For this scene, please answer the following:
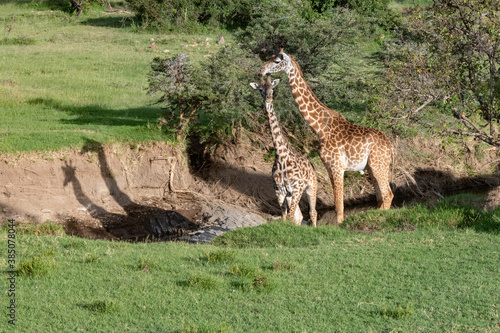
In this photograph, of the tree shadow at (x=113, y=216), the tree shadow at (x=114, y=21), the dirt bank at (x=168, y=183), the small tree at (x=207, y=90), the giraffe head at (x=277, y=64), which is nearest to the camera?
the giraffe head at (x=277, y=64)

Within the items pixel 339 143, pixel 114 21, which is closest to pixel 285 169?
pixel 339 143

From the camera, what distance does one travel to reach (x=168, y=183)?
17.0 m

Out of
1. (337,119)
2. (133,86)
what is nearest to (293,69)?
(337,119)

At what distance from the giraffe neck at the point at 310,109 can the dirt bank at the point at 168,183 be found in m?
2.63

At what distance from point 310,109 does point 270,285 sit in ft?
20.7

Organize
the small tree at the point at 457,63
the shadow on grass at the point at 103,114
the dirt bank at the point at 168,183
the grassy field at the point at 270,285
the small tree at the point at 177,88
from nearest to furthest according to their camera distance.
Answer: the grassy field at the point at 270,285, the small tree at the point at 457,63, the dirt bank at the point at 168,183, the small tree at the point at 177,88, the shadow on grass at the point at 103,114

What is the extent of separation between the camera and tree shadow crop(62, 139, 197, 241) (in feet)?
48.0

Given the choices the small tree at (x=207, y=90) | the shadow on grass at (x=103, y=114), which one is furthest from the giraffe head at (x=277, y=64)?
the shadow on grass at (x=103, y=114)

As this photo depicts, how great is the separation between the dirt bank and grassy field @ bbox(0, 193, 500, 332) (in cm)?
453

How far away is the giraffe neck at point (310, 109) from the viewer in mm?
13406

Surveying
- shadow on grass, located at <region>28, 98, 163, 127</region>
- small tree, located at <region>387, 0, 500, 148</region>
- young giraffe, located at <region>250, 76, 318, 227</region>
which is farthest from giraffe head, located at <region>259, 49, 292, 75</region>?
shadow on grass, located at <region>28, 98, 163, 127</region>

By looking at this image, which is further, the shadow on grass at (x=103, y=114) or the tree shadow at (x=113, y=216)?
the shadow on grass at (x=103, y=114)

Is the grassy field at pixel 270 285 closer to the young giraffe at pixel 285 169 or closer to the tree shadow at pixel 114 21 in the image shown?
the young giraffe at pixel 285 169

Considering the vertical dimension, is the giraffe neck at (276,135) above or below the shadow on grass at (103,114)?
above
